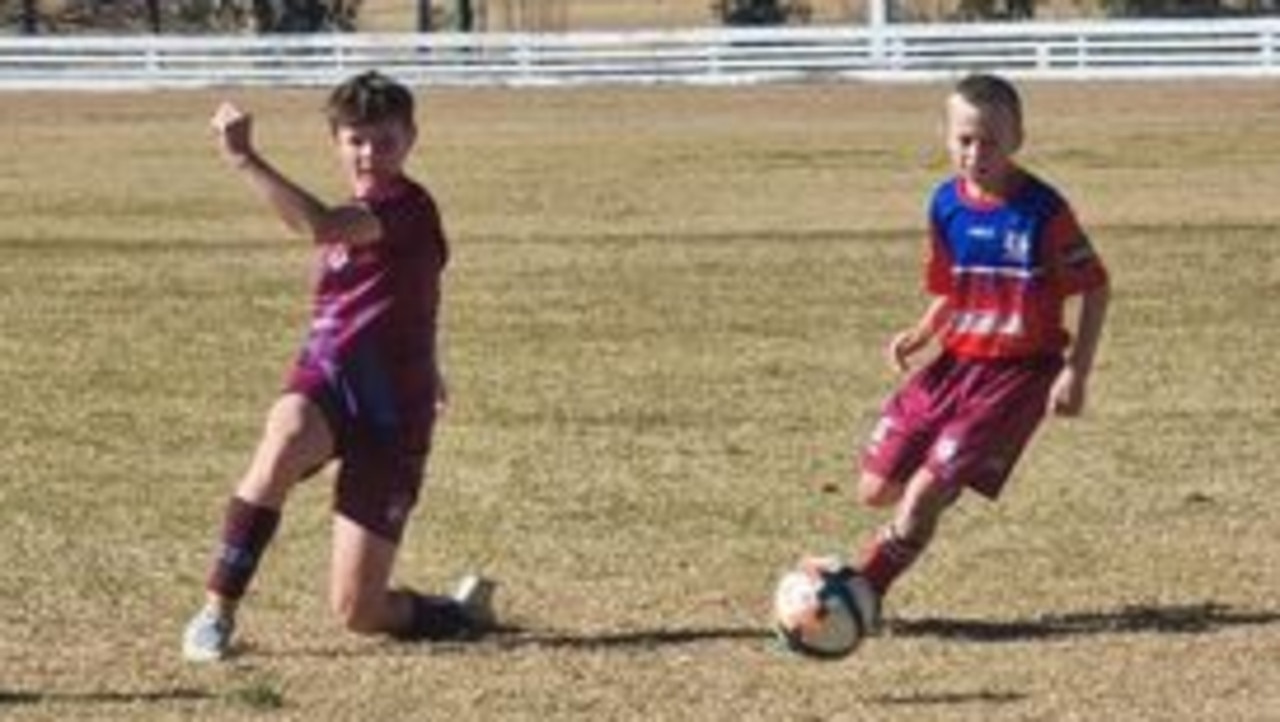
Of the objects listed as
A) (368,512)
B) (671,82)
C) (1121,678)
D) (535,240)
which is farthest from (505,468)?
(671,82)

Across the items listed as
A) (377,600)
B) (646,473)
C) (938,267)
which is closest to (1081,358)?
(938,267)

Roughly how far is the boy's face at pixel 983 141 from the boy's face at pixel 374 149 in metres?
1.48

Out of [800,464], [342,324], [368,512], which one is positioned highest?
[342,324]

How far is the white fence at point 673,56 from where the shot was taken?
50062 millimetres

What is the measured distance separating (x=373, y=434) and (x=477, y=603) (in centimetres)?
57

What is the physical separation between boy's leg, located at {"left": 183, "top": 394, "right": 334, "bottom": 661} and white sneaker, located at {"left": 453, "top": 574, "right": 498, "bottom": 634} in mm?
557

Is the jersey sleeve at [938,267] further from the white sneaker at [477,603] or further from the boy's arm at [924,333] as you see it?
the white sneaker at [477,603]

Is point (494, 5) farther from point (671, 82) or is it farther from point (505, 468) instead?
point (505, 468)

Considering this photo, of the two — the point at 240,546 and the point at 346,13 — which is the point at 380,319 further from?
the point at 346,13

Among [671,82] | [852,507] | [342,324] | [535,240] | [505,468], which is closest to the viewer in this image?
[342,324]

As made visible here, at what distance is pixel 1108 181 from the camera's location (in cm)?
2720

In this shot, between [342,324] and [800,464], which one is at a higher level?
[342,324]

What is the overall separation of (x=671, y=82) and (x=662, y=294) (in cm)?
3346

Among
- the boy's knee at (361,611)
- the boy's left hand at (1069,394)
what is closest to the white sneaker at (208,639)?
the boy's knee at (361,611)
